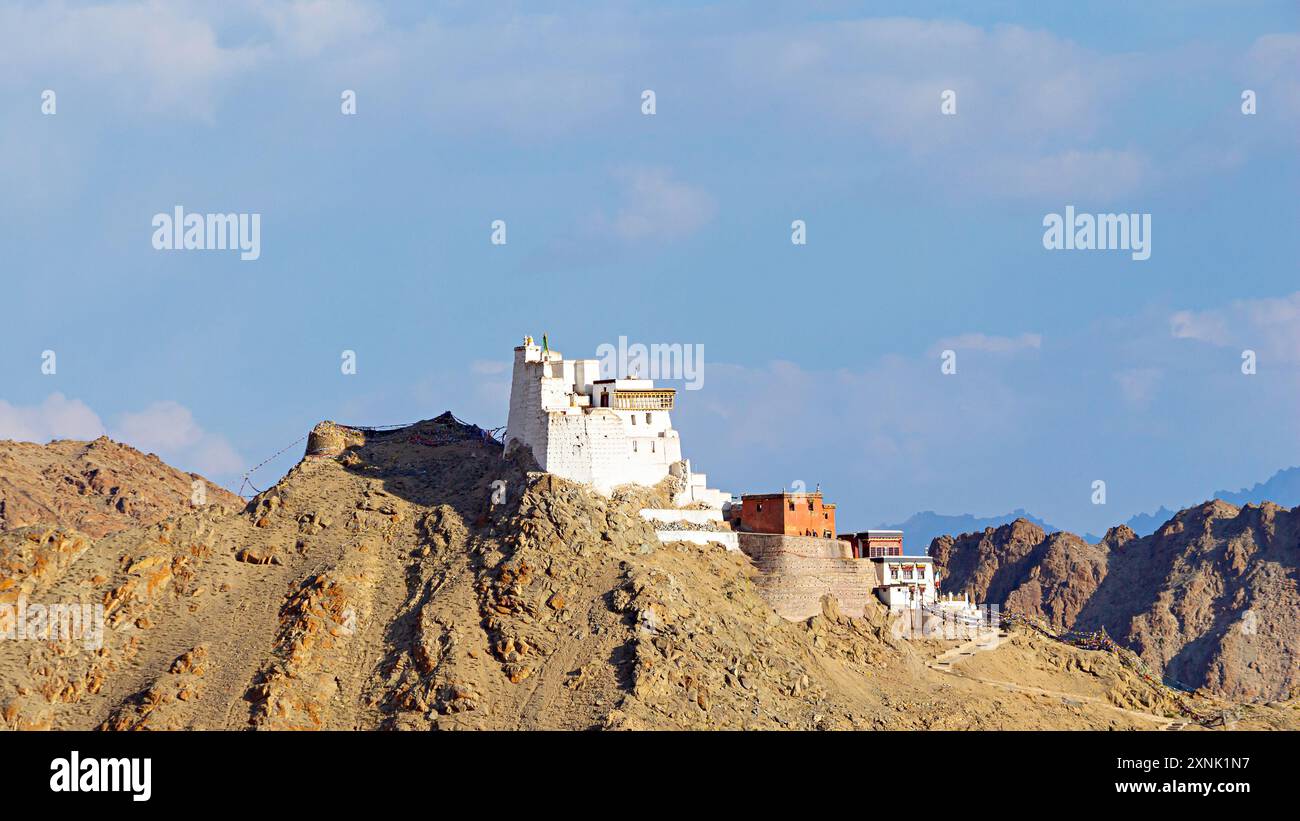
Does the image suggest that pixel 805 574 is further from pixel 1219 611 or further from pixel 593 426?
pixel 1219 611

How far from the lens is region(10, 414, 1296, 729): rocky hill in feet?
336

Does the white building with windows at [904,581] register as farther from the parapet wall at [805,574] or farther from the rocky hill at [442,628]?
Result: the rocky hill at [442,628]

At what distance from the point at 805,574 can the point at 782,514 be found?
12.5ft

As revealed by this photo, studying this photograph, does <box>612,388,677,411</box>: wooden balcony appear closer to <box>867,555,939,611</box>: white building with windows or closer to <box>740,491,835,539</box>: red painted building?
<box>740,491,835,539</box>: red painted building

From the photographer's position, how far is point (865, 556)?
12938 centimetres

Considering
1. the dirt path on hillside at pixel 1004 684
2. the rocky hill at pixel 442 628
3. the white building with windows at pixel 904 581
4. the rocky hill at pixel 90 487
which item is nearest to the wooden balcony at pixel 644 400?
the rocky hill at pixel 442 628

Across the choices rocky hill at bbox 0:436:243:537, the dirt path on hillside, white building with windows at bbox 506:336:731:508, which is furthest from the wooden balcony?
rocky hill at bbox 0:436:243:537

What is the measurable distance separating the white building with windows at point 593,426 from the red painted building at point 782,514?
1933 mm

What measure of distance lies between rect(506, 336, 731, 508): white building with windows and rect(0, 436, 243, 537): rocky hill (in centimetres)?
5647

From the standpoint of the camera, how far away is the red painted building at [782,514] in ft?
398

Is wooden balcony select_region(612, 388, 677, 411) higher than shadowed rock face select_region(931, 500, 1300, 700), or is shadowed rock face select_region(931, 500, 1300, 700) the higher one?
wooden balcony select_region(612, 388, 677, 411)

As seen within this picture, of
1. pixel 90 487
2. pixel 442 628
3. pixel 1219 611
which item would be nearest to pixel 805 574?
pixel 442 628
